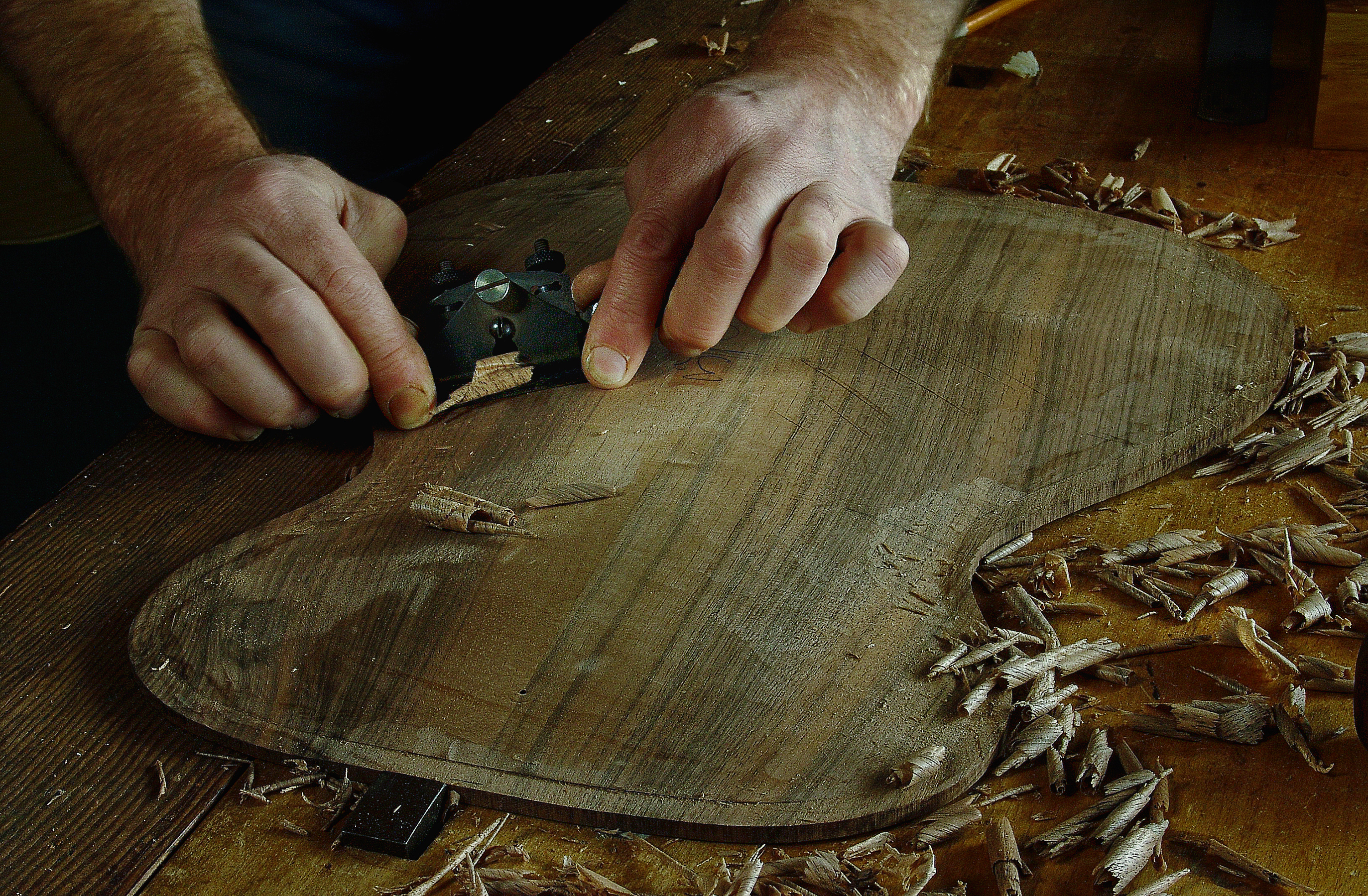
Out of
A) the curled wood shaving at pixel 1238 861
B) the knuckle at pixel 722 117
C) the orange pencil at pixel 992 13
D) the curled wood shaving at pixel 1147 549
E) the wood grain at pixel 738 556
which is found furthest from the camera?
the orange pencil at pixel 992 13

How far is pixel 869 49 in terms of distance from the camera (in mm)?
1352

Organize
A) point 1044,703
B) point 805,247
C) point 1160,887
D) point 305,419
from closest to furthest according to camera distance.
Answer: point 1160,887 < point 1044,703 < point 805,247 < point 305,419

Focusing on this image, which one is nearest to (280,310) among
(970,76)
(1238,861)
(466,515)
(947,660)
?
(466,515)

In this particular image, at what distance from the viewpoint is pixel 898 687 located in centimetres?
78

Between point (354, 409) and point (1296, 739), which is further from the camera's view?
point (354, 409)

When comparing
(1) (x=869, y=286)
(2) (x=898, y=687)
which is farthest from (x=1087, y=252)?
(2) (x=898, y=687)

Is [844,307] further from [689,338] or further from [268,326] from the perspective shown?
[268,326]

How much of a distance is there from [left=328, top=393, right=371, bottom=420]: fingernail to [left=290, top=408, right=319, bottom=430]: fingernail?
0.02 metres

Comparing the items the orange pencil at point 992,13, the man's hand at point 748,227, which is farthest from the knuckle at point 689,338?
the orange pencil at point 992,13

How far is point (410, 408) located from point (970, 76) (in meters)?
1.09

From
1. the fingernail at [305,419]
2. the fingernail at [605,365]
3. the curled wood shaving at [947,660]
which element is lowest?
the curled wood shaving at [947,660]

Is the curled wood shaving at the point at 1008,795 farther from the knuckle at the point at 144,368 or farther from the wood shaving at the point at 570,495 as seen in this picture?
the knuckle at the point at 144,368

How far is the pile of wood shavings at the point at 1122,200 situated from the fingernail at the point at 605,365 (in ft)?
2.04

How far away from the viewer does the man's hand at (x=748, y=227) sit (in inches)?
41.1
